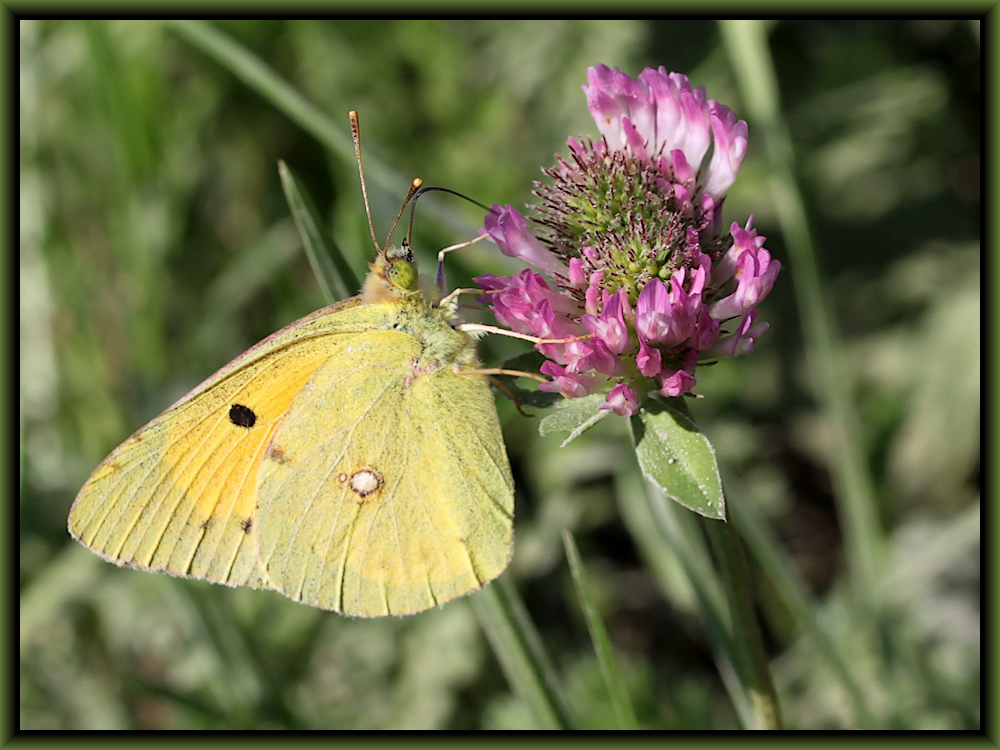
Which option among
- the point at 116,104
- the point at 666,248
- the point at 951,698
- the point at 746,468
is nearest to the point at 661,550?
the point at 746,468

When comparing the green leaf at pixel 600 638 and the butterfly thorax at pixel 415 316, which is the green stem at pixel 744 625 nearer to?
the green leaf at pixel 600 638

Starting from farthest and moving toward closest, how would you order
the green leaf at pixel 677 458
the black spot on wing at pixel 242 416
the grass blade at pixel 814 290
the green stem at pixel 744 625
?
1. the grass blade at pixel 814 290
2. the black spot on wing at pixel 242 416
3. the green stem at pixel 744 625
4. the green leaf at pixel 677 458

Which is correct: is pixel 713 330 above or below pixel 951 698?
above

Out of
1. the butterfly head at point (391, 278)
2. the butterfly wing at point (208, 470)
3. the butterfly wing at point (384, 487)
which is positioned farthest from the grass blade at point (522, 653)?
the butterfly head at point (391, 278)

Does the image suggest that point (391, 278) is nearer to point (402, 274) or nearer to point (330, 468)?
point (402, 274)

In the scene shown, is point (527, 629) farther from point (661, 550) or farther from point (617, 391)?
point (661, 550)

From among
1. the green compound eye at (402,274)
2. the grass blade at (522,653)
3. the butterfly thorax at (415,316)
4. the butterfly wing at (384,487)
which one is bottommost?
the grass blade at (522,653)
